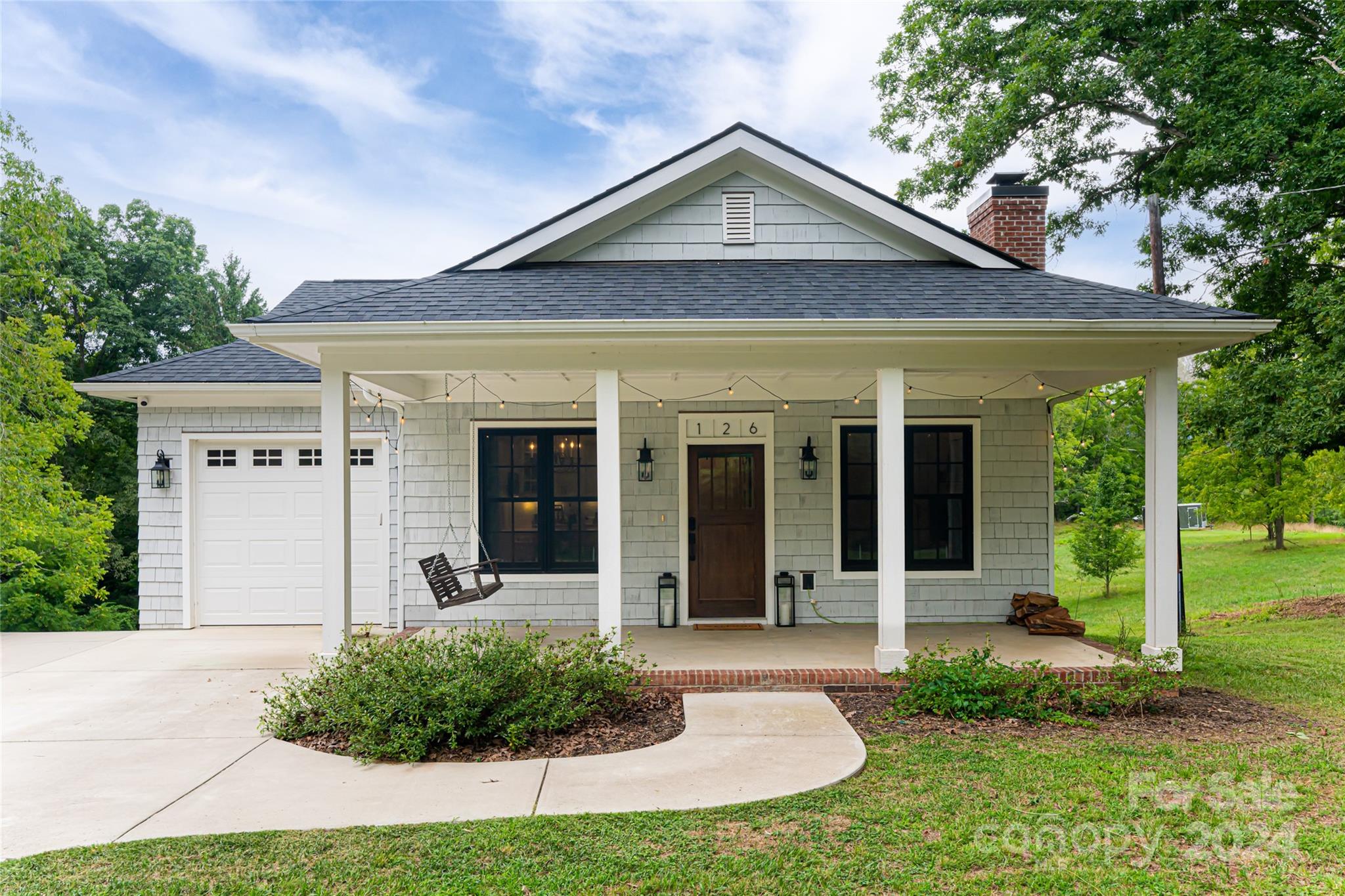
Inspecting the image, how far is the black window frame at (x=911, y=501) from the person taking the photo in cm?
833

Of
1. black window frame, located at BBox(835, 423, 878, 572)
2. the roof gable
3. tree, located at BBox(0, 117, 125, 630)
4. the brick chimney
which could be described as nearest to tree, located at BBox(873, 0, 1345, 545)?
the brick chimney

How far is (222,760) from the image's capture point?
4.58 meters

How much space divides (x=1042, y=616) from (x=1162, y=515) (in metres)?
1.95

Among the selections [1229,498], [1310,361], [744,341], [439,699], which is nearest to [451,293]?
[744,341]

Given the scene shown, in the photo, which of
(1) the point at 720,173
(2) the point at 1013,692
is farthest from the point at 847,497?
(1) the point at 720,173

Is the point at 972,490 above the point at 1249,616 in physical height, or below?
above

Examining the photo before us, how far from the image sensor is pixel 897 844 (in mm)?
3477

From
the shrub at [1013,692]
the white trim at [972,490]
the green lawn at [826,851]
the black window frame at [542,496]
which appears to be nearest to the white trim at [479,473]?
the black window frame at [542,496]

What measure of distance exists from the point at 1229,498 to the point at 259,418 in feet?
55.4

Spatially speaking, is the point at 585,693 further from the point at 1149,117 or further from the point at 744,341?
the point at 1149,117

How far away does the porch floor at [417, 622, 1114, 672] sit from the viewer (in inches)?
251

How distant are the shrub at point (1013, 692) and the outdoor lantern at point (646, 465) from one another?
3489 mm

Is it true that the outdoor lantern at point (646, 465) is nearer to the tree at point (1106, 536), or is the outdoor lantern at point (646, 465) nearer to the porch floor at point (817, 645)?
the porch floor at point (817, 645)

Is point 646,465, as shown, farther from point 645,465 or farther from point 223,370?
point 223,370
